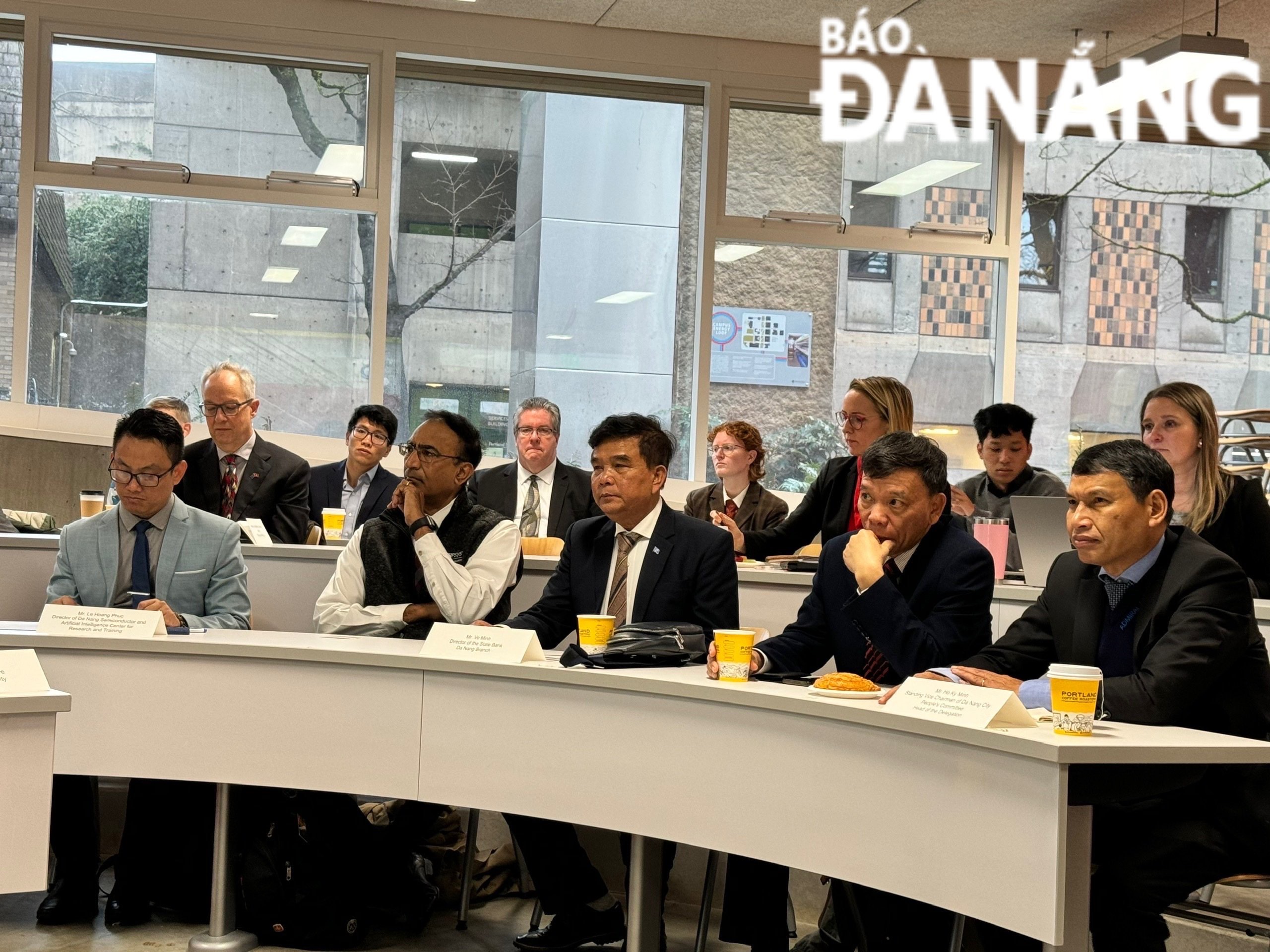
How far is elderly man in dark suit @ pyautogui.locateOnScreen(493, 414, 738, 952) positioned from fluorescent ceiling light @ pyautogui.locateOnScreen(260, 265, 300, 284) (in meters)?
3.63

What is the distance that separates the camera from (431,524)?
11.0ft

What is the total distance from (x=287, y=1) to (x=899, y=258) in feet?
10.6

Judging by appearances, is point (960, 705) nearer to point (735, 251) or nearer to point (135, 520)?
point (135, 520)

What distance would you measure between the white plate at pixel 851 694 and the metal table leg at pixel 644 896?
0.51m

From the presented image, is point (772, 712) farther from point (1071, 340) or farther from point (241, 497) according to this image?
point (1071, 340)

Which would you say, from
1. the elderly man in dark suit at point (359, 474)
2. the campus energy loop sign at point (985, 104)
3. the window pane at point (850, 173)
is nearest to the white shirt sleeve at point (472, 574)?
the elderly man in dark suit at point (359, 474)

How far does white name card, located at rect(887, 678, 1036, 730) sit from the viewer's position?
1.92 metres

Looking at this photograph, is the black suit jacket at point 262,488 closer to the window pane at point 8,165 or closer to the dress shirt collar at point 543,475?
the dress shirt collar at point 543,475

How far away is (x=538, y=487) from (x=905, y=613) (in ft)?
8.22

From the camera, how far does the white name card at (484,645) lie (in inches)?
103

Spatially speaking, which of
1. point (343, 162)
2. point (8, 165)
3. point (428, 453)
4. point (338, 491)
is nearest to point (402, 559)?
point (428, 453)

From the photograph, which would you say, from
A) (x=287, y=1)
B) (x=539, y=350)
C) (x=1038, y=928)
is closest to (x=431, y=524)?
(x=1038, y=928)

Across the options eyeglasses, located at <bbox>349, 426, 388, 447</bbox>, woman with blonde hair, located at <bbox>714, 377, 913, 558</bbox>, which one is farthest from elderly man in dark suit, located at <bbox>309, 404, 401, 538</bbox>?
woman with blonde hair, located at <bbox>714, 377, 913, 558</bbox>

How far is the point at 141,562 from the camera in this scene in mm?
3266
